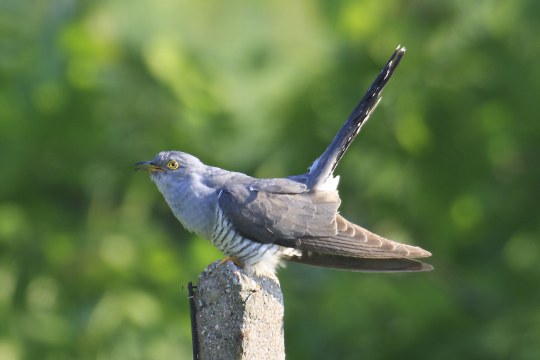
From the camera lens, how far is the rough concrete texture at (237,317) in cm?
237

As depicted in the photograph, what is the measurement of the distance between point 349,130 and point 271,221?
0.58 meters

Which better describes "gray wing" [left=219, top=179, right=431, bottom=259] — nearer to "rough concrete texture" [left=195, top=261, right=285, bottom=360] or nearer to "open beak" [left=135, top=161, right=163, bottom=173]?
"open beak" [left=135, top=161, right=163, bottom=173]

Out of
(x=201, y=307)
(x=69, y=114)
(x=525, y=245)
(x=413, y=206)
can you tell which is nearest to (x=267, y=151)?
(x=413, y=206)

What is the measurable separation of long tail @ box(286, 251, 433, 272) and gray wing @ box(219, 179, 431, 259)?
54 mm

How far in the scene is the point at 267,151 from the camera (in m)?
8.20

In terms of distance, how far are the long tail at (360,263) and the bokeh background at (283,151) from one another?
163 inches

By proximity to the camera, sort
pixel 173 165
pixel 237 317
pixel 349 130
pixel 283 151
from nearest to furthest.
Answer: pixel 237 317 → pixel 173 165 → pixel 349 130 → pixel 283 151

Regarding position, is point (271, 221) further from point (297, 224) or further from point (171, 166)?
point (171, 166)

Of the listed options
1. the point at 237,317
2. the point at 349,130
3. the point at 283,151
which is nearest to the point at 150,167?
the point at 349,130

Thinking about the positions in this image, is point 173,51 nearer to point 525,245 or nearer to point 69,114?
point 69,114

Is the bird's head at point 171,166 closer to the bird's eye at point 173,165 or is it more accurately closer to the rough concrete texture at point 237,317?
the bird's eye at point 173,165

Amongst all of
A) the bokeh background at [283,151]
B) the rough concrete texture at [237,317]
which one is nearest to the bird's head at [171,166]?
the rough concrete texture at [237,317]

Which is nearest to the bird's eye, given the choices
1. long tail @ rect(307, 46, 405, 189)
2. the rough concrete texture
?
long tail @ rect(307, 46, 405, 189)

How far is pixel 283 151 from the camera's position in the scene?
7.92 meters
